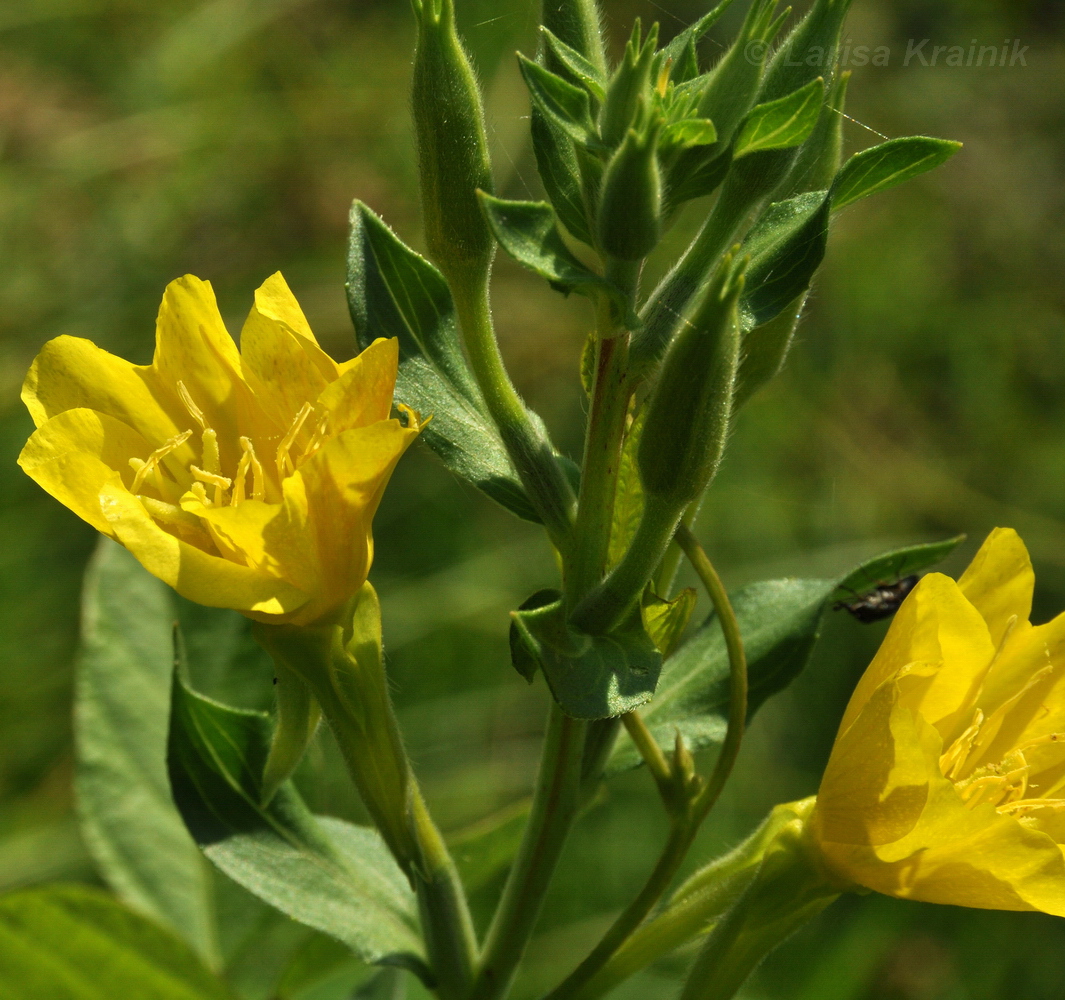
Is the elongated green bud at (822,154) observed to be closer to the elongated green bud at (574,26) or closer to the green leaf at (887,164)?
the green leaf at (887,164)

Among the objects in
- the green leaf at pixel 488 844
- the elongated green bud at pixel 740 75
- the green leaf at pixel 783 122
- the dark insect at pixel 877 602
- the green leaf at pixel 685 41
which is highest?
the green leaf at pixel 685 41

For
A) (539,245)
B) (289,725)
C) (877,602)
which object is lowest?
(877,602)

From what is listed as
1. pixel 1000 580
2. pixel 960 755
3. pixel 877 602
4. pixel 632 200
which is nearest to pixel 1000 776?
pixel 960 755

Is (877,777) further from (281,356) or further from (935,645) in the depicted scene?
(281,356)

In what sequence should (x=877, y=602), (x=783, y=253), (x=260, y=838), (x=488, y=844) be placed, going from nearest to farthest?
(x=783, y=253)
(x=260, y=838)
(x=877, y=602)
(x=488, y=844)

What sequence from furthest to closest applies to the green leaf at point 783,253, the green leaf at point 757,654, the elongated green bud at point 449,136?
the green leaf at point 757,654, the elongated green bud at point 449,136, the green leaf at point 783,253

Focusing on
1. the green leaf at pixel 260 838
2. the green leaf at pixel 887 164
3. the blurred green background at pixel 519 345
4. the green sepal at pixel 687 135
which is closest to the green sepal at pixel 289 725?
the green leaf at pixel 260 838

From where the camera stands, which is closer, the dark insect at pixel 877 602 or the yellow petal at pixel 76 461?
the yellow petal at pixel 76 461

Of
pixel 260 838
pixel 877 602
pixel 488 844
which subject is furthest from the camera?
pixel 488 844
